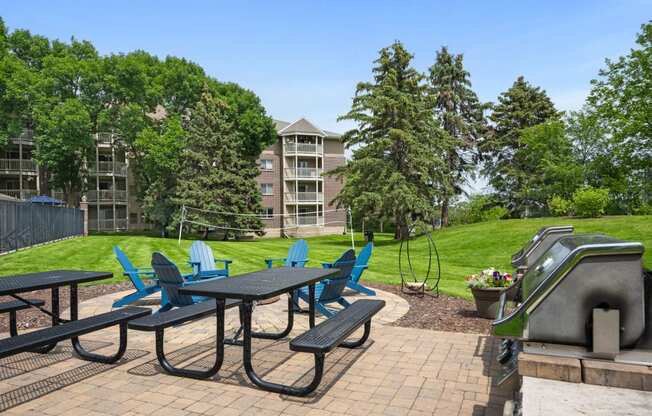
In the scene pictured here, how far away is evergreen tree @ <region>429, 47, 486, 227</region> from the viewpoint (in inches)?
1577

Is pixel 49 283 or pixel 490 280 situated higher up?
pixel 49 283

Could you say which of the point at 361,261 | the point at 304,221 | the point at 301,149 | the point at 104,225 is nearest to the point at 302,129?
the point at 301,149

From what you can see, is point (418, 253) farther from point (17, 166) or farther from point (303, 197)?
point (17, 166)

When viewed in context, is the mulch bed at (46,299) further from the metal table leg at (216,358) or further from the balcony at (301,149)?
the balcony at (301,149)

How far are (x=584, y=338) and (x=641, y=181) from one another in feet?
97.8

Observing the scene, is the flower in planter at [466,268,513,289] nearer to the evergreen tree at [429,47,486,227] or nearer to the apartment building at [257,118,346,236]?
the evergreen tree at [429,47,486,227]

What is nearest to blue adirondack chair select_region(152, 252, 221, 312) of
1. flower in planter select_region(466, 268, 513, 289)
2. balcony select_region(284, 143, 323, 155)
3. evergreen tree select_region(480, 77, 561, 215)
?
flower in planter select_region(466, 268, 513, 289)

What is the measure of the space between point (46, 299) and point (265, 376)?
647 centimetres

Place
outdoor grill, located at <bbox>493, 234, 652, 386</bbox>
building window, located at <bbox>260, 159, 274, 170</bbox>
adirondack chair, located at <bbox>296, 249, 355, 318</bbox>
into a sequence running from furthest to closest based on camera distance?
building window, located at <bbox>260, 159, 274, 170</bbox> < adirondack chair, located at <bbox>296, 249, 355, 318</bbox> < outdoor grill, located at <bbox>493, 234, 652, 386</bbox>

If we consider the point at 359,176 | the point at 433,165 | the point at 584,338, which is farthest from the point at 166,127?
the point at 584,338

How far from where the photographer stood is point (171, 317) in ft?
15.6

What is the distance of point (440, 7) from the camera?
36.2 ft

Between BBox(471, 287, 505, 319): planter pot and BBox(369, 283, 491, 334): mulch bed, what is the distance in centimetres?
13

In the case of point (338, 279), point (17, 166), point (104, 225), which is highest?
point (17, 166)
